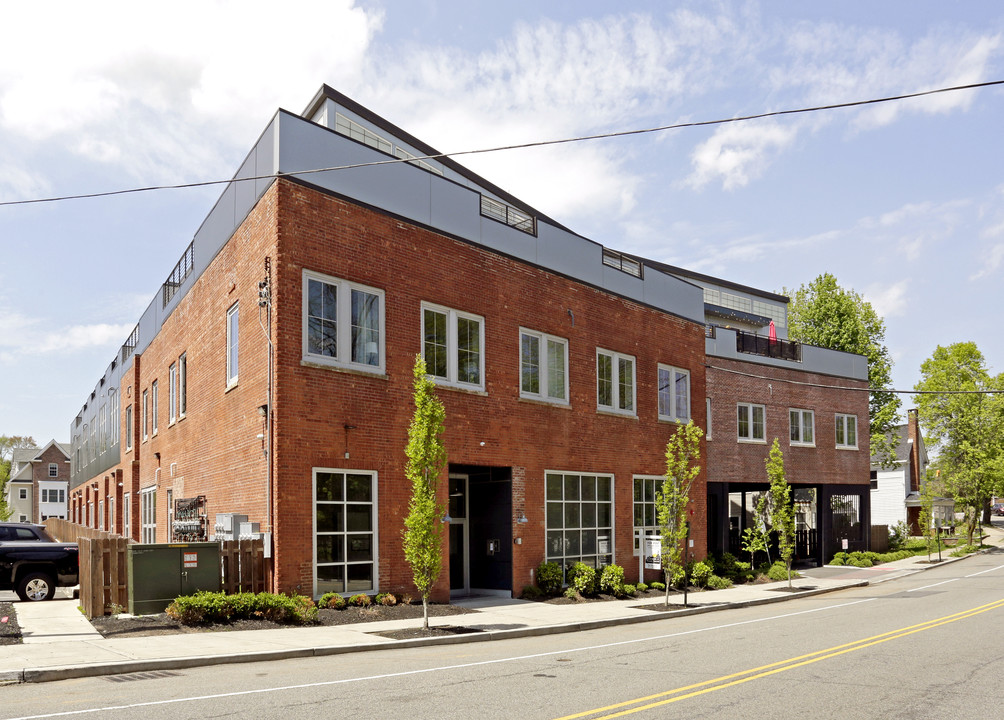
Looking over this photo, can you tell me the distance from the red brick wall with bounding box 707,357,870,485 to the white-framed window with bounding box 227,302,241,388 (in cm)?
1981

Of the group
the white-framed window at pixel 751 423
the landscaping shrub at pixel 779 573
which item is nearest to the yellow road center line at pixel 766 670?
the landscaping shrub at pixel 779 573

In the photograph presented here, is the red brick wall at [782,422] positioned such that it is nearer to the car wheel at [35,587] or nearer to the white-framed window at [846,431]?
the white-framed window at [846,431]

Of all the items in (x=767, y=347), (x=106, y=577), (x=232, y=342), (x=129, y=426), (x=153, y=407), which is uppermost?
(x=767, y=347)

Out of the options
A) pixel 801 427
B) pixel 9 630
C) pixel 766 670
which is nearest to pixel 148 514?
pixel 9 630

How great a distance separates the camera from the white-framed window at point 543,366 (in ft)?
76.0

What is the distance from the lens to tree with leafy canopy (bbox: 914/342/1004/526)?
49.9 m

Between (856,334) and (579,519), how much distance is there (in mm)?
38238

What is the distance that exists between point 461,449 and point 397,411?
234 cm

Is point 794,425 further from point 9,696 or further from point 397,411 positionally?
point 9,696

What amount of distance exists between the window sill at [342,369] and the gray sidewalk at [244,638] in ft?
16.5

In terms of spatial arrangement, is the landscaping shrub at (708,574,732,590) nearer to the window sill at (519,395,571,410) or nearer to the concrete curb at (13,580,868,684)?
the concrete curb at (13,580,868,684)

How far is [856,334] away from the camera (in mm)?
56375

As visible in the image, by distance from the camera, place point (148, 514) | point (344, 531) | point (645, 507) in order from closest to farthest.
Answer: point (344, 531), point (645, 507), point (148, 514)

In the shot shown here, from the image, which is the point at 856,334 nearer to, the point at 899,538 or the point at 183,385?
the point at 899,538
